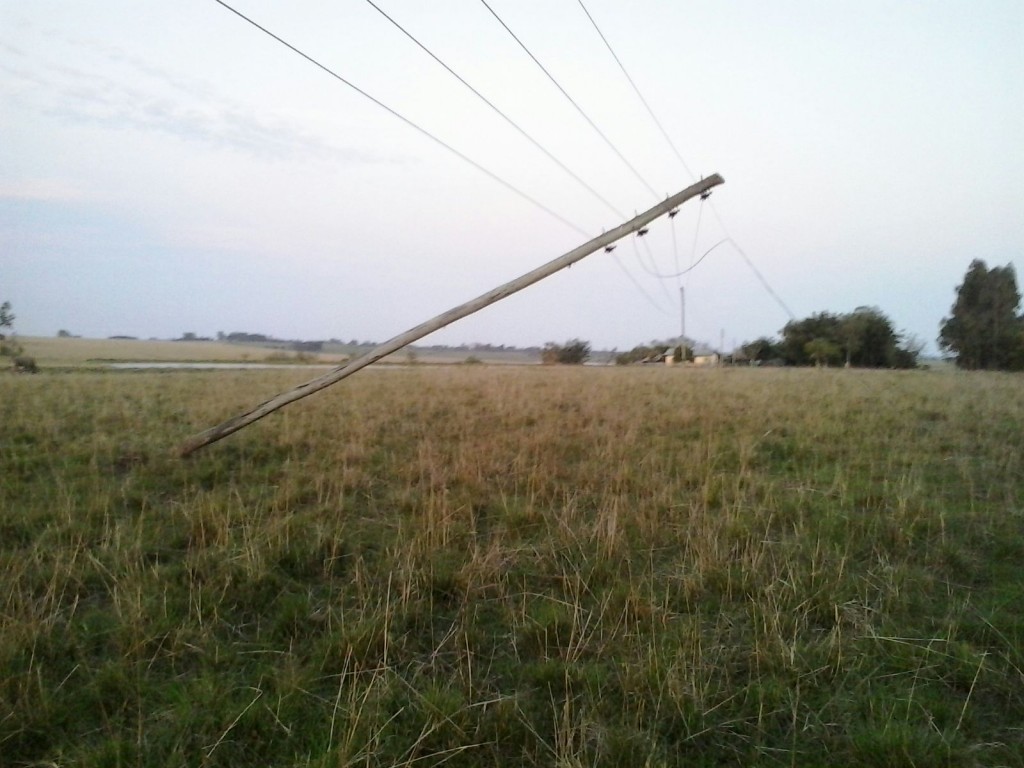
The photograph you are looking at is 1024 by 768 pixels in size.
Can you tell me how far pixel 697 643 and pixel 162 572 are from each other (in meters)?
3.47

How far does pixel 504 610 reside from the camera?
4.18 metres

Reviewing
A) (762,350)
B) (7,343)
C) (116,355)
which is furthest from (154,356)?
(762,350)

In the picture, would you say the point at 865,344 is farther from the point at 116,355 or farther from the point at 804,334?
the point at 116,355

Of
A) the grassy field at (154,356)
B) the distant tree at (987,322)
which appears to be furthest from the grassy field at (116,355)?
the distant tree at (987,322)

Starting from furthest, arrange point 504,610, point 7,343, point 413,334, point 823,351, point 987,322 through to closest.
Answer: point 823,351 < point 987,322 < point 7,343 < point 413,334 < point 504,610

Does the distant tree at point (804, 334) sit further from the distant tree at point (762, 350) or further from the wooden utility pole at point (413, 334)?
the wooden utility pole at point (413, 334)

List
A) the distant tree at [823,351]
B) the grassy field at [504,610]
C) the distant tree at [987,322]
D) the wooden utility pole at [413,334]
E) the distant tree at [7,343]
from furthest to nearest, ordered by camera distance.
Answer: the distant tree at [823,351] < the distant tree at [987,322] < the distant tree at [7,343] < the wooden utility pole at [413,334] < the grassy field at [504,610]

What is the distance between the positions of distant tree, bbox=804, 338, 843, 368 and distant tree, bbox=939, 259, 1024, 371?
798 centimetres

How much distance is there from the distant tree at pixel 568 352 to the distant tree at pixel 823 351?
73.4 ft

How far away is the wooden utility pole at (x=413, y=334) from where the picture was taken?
319 inches

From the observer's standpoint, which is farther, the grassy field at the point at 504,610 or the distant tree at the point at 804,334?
the distant tree at the point at 804,334

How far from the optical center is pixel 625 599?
4.23m

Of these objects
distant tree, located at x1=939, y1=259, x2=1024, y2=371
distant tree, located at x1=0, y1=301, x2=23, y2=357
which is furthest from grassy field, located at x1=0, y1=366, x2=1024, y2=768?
distant tree, located at x1=939, y1=259, x2=1024, y2=371

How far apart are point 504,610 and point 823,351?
5737cm
